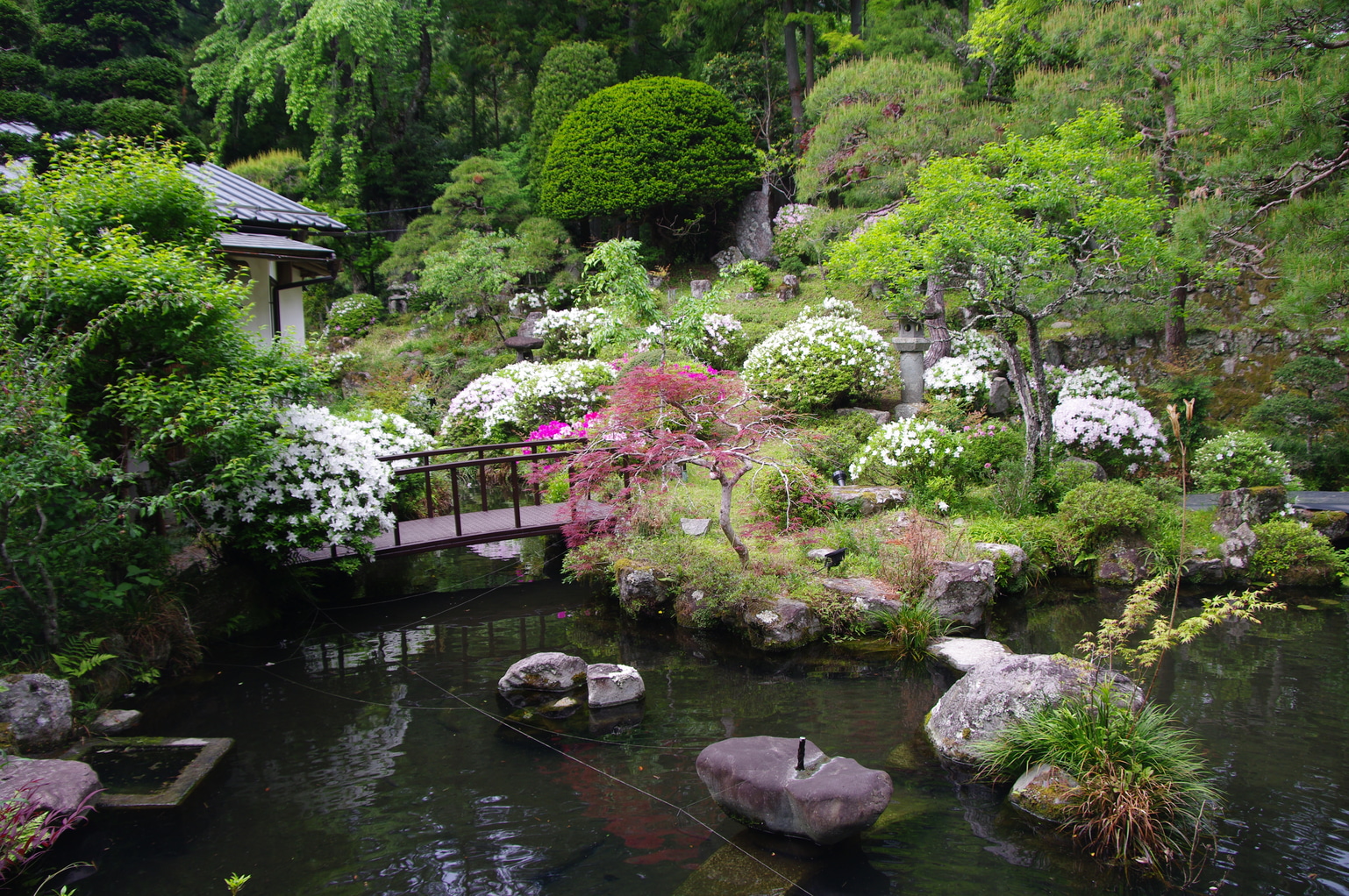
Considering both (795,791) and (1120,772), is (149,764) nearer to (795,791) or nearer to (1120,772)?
(795,791)

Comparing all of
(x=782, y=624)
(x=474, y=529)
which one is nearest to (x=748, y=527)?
(x=782, y=624)

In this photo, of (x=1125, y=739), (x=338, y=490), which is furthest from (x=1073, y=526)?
(x=338, y=490)

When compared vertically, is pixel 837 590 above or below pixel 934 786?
above

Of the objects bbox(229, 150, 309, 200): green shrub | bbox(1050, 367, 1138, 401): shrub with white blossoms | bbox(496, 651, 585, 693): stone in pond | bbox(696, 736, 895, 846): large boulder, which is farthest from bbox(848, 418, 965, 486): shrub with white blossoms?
bbox(229, 150, 309, 200): green shrub

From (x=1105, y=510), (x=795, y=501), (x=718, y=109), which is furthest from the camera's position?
(x=718, y=109)

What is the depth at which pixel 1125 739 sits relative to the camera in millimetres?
5047

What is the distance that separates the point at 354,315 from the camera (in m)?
21.7

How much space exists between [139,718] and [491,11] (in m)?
23.5

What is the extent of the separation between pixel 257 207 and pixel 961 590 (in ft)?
37.4

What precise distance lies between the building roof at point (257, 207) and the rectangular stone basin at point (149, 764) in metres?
7.70

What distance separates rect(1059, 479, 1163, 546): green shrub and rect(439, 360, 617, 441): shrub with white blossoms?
7291 mm

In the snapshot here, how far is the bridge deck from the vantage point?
30.8ft

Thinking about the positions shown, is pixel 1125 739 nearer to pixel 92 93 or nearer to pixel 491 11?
pixel 92 93

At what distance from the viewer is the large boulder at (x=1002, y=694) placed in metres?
5.63
